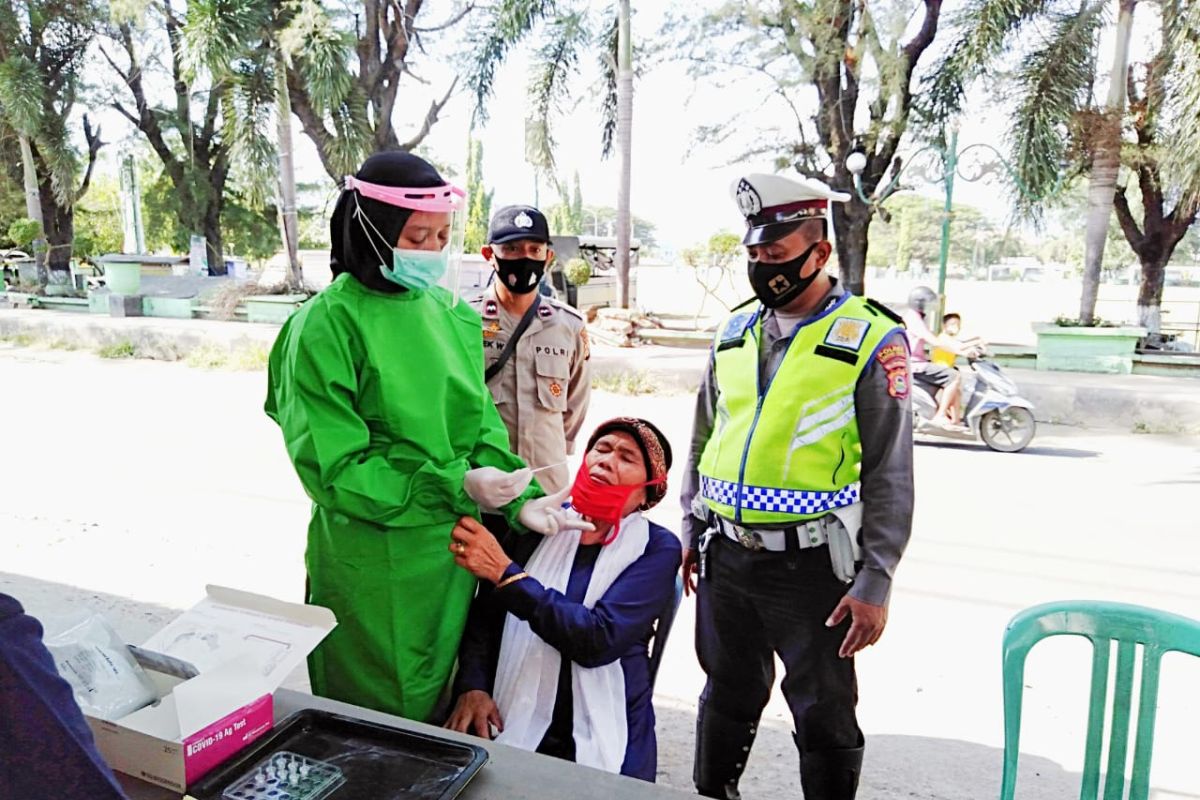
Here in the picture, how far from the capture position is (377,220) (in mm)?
1794

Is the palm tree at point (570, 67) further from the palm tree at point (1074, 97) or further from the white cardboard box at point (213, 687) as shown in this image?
the white cardboard box at point (213, 687)

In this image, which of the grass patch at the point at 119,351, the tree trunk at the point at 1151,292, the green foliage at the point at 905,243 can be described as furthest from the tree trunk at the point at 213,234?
the green foliage at the point at 905,243

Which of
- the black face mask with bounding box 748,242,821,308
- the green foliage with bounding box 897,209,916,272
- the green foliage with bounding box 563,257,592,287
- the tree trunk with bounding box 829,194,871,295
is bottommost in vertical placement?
the black face mask with bounding box 748,242,821,308

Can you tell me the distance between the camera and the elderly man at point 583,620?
1798mm

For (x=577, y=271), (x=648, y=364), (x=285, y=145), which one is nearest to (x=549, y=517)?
(x=648, y=364)

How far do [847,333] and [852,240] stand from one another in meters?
→ 13.2

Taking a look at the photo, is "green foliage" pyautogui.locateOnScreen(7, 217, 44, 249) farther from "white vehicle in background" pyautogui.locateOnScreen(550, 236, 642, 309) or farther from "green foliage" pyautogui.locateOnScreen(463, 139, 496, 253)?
"green foliage" pyautogui.locateOnScreen(463, 139, 496, 253)

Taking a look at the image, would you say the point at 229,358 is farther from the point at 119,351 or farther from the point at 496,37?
the point at 496,37

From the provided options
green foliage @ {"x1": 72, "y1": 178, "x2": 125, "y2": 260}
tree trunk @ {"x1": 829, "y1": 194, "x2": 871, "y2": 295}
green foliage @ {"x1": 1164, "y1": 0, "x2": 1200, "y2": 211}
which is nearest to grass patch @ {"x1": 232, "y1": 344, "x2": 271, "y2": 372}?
tree trunk @ {"x1": 829, "y1": 194, "x2": 871, "y2": 295}

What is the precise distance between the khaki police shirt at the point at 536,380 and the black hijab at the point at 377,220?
1041 millimetres

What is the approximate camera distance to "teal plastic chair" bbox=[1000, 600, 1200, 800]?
1.53 m

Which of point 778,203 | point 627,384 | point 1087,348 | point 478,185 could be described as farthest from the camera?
point 478,185

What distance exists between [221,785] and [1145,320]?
50.2ft

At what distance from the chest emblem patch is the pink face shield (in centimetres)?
93
